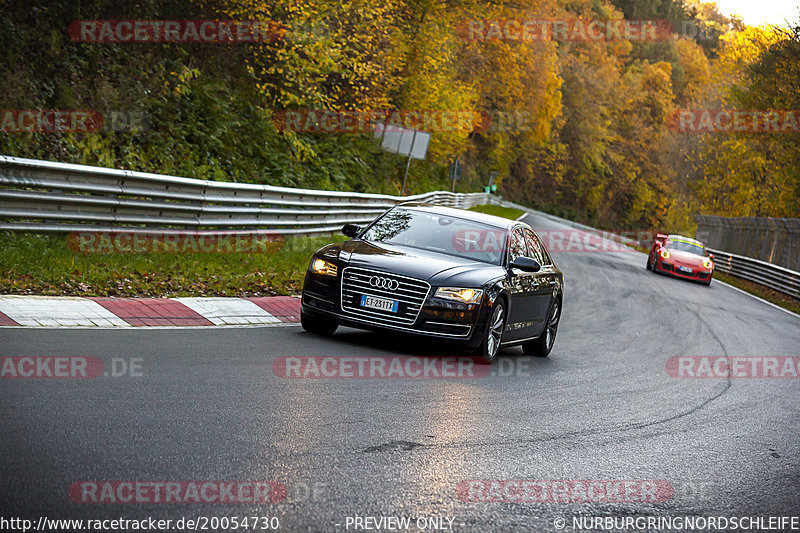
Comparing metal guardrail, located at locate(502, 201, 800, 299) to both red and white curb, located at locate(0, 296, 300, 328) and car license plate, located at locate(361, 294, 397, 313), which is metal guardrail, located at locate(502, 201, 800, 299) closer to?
red and white curb, located at locate(0, 296, 300, 328)

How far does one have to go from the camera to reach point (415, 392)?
816 cm

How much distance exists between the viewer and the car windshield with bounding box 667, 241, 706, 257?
31.8m

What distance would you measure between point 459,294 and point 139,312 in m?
3.32

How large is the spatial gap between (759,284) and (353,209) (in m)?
19.2

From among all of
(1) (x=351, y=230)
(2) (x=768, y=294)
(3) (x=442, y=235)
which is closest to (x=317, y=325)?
(1) (x=351, y=230)

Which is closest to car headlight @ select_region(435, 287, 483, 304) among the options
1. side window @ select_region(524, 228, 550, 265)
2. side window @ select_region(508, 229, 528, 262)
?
side window @ select_region(508, 229, 528, 262)

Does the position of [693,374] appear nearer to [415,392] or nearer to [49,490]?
[415,392]

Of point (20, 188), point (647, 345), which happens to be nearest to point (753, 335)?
point (647, 345)

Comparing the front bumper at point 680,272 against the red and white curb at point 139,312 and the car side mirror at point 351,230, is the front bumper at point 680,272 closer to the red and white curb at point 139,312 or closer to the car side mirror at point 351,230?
the red and white curb at point 139,312

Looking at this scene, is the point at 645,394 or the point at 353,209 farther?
the point at 353,209

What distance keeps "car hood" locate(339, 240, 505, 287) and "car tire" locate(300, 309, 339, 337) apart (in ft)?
2.45

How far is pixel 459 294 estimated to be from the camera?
394 inches

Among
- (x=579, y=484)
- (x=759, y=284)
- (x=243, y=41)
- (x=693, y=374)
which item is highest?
(x=243, y=41)

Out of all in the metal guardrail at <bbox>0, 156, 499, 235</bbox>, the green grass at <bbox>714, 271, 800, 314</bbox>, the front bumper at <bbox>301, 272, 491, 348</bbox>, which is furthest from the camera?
the green grass at <bbox>714, 271, 800, 314</bbox>
